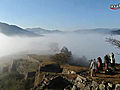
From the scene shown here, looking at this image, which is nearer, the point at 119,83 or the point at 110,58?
the point at 119,83

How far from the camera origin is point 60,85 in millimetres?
29188

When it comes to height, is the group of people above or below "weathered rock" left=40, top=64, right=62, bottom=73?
above

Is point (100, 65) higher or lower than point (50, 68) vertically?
higher

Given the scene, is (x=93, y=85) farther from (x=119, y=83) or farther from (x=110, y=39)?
(x=110, y=39)

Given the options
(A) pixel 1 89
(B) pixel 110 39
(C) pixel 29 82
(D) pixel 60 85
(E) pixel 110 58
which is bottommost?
(A) pixel 1 89

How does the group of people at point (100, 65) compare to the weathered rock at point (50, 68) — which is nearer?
the group of people at point (100, 65)

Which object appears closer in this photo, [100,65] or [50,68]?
[100,65]

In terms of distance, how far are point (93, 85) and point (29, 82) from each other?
51.2 m

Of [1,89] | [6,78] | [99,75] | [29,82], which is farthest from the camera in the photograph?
[6,78]

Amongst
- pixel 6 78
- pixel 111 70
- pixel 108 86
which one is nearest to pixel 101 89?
pixel 108 86

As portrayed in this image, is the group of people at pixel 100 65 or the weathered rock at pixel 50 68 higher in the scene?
the group of people at pixel 100 65

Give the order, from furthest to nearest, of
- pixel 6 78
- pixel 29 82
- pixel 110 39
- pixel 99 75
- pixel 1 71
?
pixel 1 71
pixel 6 78
pixel 29 82
pixel 99 75
pixel 110 39

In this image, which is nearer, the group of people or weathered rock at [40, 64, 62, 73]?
the group of people

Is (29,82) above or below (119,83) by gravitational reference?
below
